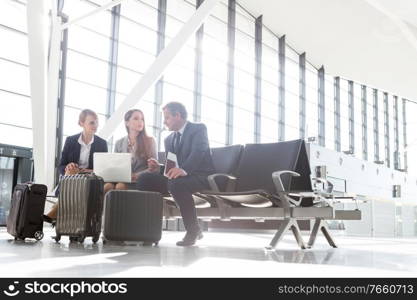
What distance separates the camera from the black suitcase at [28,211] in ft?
17.5

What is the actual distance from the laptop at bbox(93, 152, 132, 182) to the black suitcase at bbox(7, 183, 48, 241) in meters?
0.84

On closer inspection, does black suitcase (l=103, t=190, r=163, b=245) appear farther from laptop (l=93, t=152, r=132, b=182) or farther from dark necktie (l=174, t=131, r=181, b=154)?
dark necktie (l=174, t=131, r=181, b=154)

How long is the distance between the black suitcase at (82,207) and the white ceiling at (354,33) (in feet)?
53.2

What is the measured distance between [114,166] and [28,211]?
1.13m

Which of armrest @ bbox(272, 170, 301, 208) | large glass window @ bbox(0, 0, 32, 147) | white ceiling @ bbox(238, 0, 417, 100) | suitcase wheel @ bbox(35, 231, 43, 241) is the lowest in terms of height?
suitcase wheel @ bbox(35, 231, 43, 241)

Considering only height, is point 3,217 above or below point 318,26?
below

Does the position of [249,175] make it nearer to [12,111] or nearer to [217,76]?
[12,111]

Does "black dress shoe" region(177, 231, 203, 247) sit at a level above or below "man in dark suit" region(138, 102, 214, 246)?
below

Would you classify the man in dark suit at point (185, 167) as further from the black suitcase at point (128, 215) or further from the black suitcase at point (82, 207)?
the black suitcase at point (82, 207)

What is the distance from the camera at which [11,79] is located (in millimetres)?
12125

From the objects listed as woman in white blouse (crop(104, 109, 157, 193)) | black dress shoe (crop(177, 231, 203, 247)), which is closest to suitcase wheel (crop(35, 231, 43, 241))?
woman in white blouse (crop(104, 109, 157, 193))

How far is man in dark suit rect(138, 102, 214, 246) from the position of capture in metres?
4.89

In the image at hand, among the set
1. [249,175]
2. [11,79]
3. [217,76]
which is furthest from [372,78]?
[249,175]

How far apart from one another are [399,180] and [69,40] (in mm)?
16351
